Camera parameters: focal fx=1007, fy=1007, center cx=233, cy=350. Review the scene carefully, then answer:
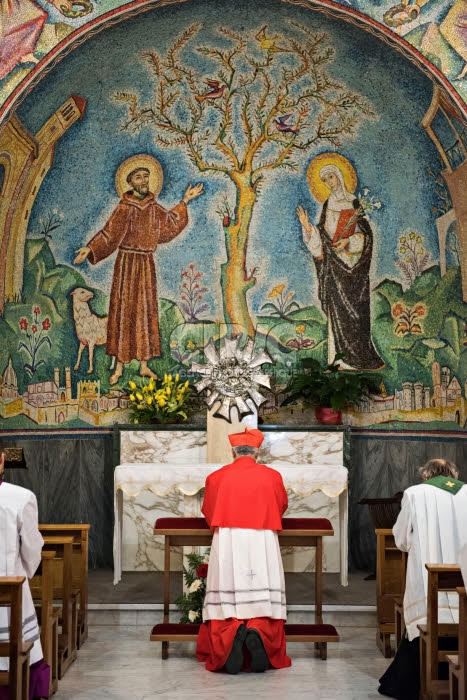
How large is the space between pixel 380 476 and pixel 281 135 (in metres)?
4.39

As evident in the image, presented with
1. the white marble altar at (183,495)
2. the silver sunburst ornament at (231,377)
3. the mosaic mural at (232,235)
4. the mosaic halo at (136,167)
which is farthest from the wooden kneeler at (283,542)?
the mosaic halo at (136,167)

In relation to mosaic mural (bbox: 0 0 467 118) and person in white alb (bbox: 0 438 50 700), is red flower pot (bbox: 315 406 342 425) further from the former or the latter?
person in white alb (bbox: 0 438 50 700)

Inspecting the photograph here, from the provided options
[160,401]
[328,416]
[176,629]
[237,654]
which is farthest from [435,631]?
[160,401]

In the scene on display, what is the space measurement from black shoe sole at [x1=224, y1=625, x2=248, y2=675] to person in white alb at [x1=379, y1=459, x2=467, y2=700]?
116 centimetres

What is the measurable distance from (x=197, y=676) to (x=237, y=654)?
35 cm

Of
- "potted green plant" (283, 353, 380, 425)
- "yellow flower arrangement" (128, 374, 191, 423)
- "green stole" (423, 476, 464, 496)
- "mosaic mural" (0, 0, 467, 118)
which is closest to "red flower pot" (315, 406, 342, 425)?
"potted green plant" (283, 353, 380, 425)

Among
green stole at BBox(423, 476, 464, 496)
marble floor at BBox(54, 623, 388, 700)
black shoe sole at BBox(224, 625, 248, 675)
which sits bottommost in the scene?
marble floor at BBox(54, 623, 388, 700)

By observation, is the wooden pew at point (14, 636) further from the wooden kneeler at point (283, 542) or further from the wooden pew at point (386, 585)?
the wooden pew at point (386, 585)

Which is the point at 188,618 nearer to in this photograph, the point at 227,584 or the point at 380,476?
the point at 227,584

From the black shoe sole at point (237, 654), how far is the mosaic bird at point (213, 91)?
6834 millimetres

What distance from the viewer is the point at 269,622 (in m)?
8.05

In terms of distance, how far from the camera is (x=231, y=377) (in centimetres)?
1145

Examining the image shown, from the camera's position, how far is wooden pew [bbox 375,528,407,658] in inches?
336

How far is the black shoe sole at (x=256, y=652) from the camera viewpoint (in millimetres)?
7918
